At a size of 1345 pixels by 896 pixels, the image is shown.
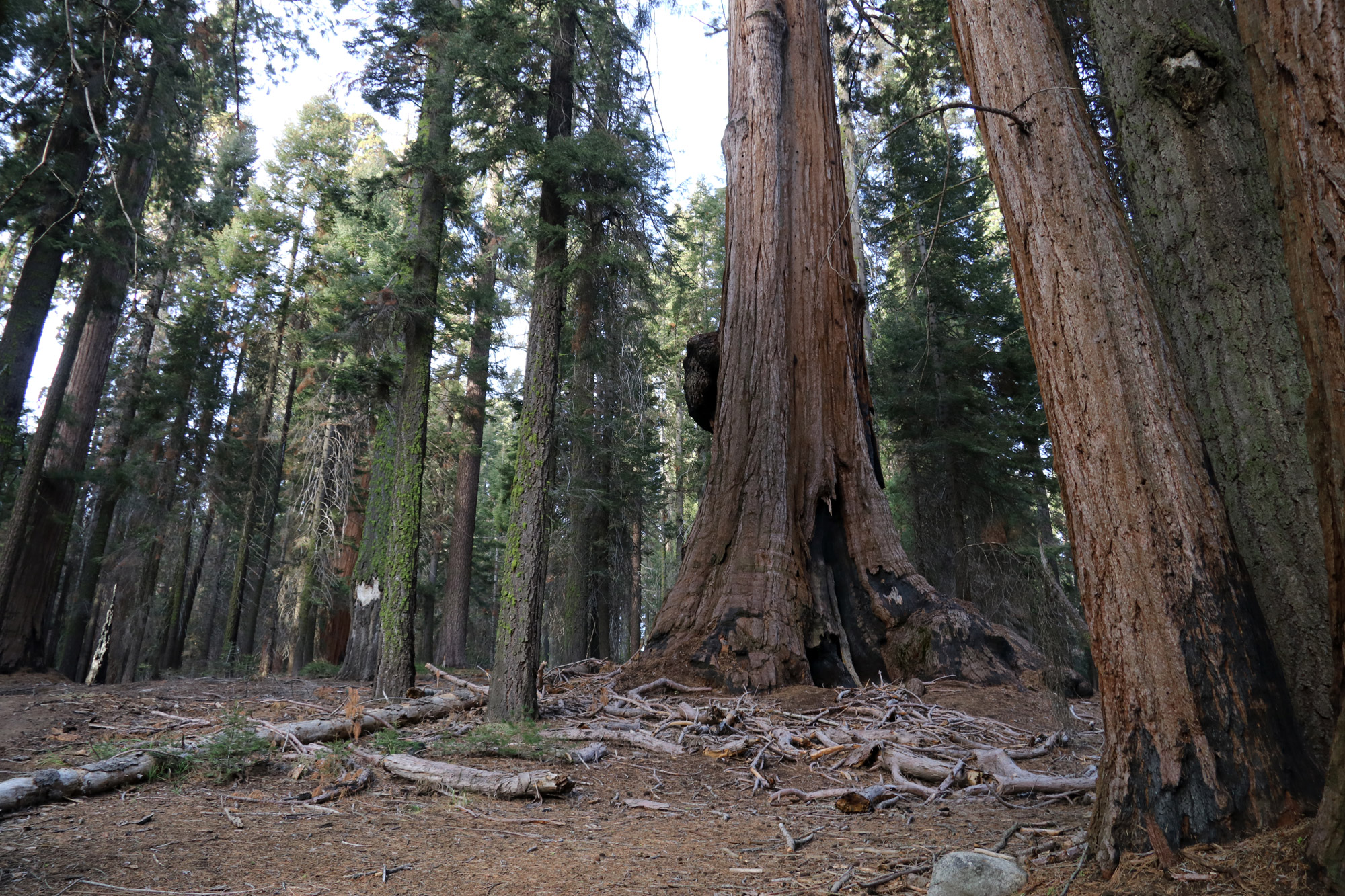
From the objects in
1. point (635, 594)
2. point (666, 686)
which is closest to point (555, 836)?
point (666, 686)

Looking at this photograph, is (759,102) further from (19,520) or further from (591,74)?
(19,520)

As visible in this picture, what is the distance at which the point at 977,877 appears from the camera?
2346 mm

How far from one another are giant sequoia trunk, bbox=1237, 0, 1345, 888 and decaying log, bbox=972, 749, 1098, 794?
1.99 metres

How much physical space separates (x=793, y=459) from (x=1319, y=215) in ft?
20.8

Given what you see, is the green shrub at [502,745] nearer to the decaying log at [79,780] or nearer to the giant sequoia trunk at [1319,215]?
the decaying log at [79,780]

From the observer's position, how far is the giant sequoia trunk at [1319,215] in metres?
1.89

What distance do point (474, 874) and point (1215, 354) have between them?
3664 mm

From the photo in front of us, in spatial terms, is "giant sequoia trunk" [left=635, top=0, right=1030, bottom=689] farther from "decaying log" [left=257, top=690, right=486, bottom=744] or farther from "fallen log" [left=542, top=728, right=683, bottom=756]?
"decaying log" [left=257, top=690, right=486, bottom=744]

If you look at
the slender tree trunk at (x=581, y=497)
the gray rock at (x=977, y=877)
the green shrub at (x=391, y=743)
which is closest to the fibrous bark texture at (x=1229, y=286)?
the gray rock at (x=977, y=877)

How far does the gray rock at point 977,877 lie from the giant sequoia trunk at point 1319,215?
0.83 metres

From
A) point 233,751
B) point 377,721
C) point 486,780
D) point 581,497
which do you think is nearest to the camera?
point 486,780

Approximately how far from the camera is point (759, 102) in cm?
931

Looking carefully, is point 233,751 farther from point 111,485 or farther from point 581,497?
point 111,485

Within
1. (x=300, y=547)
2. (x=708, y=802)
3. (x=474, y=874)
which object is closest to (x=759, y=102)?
(x=708, y=802)
